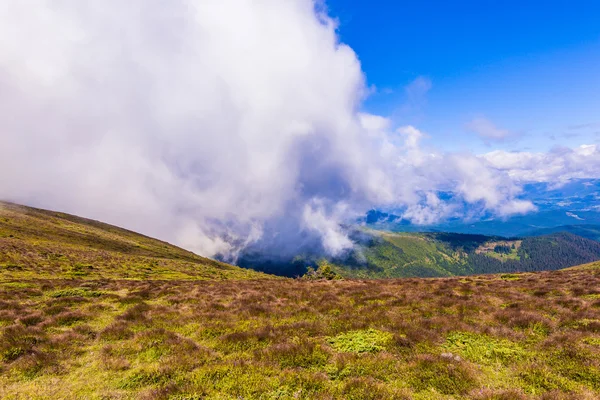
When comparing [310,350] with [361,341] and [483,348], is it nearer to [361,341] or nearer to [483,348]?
[361,341]

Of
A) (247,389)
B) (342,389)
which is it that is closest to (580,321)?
(342,389)

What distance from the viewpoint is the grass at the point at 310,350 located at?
8.01 metres

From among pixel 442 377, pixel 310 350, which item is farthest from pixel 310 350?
pixel 442 377

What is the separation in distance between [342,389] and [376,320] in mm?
6952

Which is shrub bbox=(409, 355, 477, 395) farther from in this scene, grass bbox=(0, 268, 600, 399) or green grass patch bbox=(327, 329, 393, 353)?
green grass patch bbox=(327, 329, 393, 353)

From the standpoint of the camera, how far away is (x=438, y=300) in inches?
700

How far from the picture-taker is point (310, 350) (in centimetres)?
1037

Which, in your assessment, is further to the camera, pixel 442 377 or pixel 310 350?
pixel 310 350

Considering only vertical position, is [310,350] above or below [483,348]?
below

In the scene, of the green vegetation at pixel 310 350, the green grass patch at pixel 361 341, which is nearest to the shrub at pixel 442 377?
the green vegetation at pixel 310 350

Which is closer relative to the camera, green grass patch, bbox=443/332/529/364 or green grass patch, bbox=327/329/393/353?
green grass patch, bbox=443/332/529/364

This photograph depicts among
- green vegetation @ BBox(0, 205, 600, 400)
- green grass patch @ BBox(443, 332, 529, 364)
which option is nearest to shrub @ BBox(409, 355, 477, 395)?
green vegetation @ BBox(0, 205, 600, 400)

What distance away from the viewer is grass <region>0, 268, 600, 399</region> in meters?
8.01

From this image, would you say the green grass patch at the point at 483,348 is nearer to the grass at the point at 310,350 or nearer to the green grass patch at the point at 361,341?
the grass at the point at 310,350
